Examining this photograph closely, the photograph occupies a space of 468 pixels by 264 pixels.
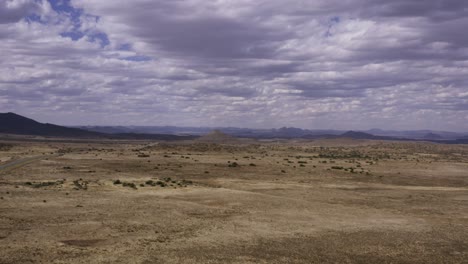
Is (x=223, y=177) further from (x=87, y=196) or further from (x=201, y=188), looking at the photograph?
(x=87, y=196)

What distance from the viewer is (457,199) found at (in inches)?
1326

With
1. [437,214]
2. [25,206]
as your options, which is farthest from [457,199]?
[25,206]

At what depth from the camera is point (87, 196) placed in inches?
1153

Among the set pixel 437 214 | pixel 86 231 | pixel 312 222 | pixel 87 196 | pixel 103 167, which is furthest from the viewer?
pixel 103 167

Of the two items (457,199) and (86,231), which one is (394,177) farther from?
(86,231)

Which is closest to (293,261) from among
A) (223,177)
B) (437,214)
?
(437,214)

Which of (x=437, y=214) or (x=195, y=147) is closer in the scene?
(x=437, y=214)

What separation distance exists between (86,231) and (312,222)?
35.9 feet

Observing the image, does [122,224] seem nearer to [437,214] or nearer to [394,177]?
[437,214]

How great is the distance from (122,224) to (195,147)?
247 ft

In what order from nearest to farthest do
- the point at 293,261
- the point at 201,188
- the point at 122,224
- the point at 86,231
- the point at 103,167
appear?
the point at 293,261 → the point at 86,231 → the point at 122,224 → the point at 201,188 → the point at 103,167

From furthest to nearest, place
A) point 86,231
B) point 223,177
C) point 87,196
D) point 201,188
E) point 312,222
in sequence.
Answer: point 223,177 < point 201,188 < point 87,196 < point 312,222 < point 86,231

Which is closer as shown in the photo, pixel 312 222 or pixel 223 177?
pixel 312 222

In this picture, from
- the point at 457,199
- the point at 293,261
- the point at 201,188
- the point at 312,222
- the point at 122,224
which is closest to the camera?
the point at 293,261
